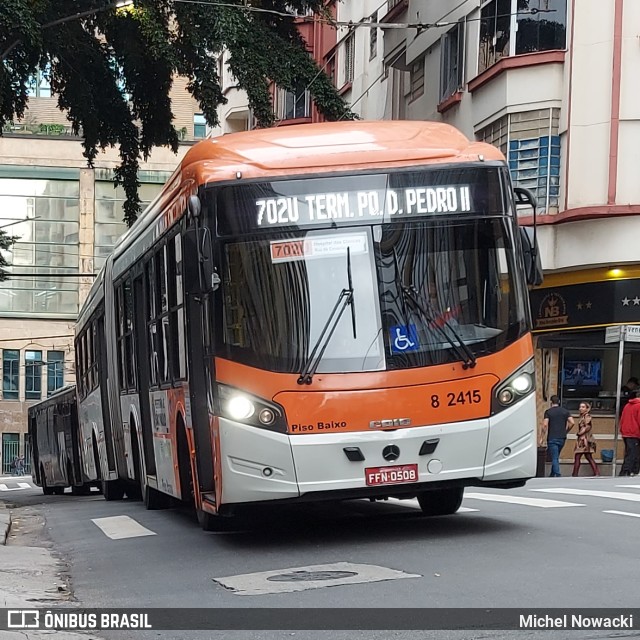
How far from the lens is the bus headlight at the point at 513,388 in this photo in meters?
10.8

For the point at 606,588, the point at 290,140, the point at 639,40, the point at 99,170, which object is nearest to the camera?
the point at 606,588

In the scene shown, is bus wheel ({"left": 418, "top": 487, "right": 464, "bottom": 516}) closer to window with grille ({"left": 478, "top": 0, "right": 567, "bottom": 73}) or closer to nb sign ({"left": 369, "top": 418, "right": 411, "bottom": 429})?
nb sign ({"left": 369, "top": 418, "right": 411, "bottom": 429})

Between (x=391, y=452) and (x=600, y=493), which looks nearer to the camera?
(x=391, y=452)

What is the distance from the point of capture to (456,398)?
10.7 m

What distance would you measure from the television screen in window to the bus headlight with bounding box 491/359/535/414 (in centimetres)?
2017

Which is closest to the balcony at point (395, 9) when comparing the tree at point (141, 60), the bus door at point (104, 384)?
the tree at point (141, 60)

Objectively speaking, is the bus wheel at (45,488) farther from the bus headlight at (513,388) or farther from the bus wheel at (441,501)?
the bus headlight at (513,388)

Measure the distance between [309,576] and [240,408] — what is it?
1.69m

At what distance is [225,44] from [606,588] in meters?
15.2

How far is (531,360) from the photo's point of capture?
11133 mm

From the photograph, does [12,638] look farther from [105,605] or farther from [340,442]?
[340,442]

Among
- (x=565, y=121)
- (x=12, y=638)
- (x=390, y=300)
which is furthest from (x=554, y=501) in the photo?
(x=565, y=121)

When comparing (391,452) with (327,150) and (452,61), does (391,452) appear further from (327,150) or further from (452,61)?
(452,61)

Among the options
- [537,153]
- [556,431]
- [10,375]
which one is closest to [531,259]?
[556,431]
